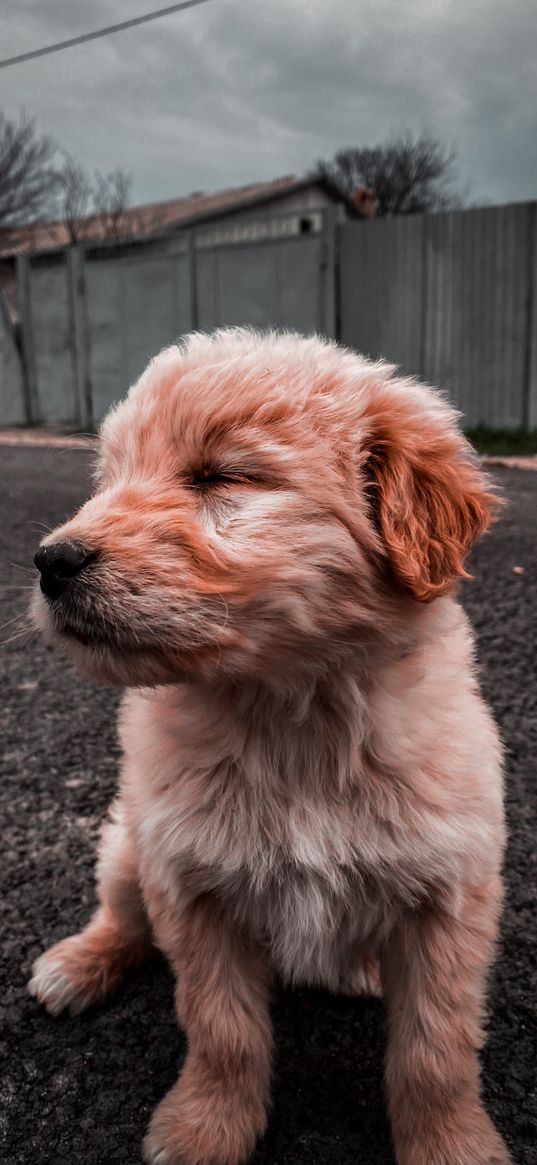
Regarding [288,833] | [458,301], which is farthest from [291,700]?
[458,301]

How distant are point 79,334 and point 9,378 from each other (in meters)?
2.19

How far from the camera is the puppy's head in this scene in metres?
1.41

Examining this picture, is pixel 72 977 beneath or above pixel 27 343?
beneath

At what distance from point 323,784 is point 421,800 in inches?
7.4

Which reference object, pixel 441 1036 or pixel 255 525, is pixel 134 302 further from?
pixel 441 1036

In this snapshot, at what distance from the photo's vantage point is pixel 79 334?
17.0m

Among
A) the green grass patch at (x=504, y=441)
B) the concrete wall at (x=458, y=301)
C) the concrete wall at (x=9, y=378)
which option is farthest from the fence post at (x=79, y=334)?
the green grass patch at (x=504, y=441)

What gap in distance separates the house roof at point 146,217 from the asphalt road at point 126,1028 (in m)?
26.1

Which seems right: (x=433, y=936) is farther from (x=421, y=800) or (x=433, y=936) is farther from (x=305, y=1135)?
(x=305, y=1135)

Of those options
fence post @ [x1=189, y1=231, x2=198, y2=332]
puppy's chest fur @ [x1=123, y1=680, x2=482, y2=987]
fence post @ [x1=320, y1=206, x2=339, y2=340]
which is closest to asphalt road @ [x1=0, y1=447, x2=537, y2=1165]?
puppy's chest fur @ [x1=123, y1=680, x2=482, y2=987]

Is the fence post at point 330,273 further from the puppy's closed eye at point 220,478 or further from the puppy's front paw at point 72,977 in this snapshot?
the puppy's closed eye at point 220,478

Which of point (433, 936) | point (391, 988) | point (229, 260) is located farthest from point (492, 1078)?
point (229, 260)

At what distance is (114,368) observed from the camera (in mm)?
16562

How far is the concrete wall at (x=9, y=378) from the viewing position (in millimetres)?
17859
